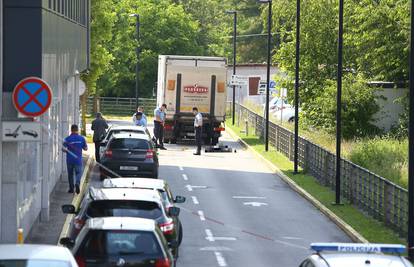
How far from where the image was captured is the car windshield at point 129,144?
3247 centimetres

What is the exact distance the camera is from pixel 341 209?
28812 mm

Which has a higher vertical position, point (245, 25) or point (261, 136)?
point (245, 25)

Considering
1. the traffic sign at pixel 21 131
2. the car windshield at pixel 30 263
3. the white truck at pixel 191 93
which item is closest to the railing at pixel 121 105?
the white truck at pixel 191 93

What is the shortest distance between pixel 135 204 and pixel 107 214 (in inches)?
17.8

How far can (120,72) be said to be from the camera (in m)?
78.2

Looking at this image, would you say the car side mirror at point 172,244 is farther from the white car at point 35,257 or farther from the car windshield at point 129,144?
the car windshield at point 129,144

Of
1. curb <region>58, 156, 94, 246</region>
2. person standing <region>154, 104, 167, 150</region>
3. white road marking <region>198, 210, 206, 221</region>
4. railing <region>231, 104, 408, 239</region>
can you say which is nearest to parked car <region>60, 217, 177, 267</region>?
curb <region>58, 156, 94, 246</region>

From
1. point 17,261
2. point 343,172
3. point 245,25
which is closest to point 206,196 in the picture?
point 343,172

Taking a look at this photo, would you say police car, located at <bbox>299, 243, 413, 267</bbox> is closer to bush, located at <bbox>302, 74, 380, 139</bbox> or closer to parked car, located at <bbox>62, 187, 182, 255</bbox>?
Result: parked car, located at <bbox>62, 187, 182, 255</bbox>

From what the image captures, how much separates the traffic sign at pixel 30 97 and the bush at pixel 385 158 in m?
11.2

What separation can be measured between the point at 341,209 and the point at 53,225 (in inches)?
312

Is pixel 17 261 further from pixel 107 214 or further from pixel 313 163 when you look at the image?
pixel 313 163

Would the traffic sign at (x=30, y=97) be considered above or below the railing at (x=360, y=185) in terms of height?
above

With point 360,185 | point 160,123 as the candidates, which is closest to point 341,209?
point 360,185
